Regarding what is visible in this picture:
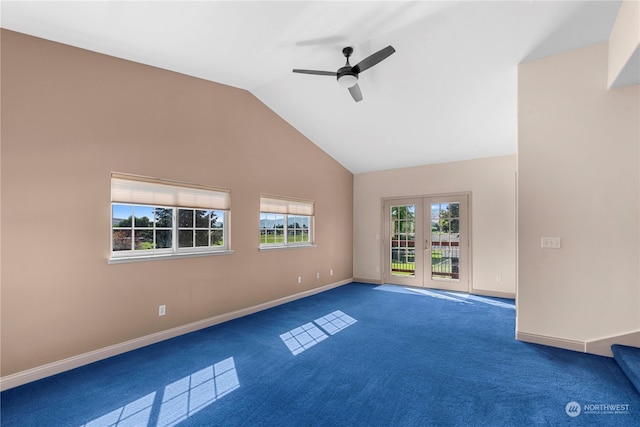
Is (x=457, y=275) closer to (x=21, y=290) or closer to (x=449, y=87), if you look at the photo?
(x=449, y=87)

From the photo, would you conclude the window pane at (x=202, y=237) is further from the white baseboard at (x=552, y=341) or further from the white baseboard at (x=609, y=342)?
the white baseboard at (x=609, y=342)

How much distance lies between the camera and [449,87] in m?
3.97

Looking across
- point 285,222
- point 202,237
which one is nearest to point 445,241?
point 285,222

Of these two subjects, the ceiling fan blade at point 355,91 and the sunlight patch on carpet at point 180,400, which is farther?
the ceiling fan blade at point 355,91

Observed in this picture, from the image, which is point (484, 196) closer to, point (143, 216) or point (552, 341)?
point (552, 341)

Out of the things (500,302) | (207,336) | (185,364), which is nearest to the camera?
(185,364)

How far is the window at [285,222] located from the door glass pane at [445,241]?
2.71m

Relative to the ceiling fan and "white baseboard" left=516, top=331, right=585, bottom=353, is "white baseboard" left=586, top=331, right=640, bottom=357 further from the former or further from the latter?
the ceiling fan

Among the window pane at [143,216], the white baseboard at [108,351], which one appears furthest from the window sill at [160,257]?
the white baseboard at [108,351]

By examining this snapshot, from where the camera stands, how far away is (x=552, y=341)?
11.0 ft

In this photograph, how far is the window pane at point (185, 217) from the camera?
13.0ft

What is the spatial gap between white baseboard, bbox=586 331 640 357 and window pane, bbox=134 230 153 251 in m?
5.13

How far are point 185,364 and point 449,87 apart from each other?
458 centimetres

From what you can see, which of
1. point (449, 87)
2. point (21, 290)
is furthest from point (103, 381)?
point (449, 87)
